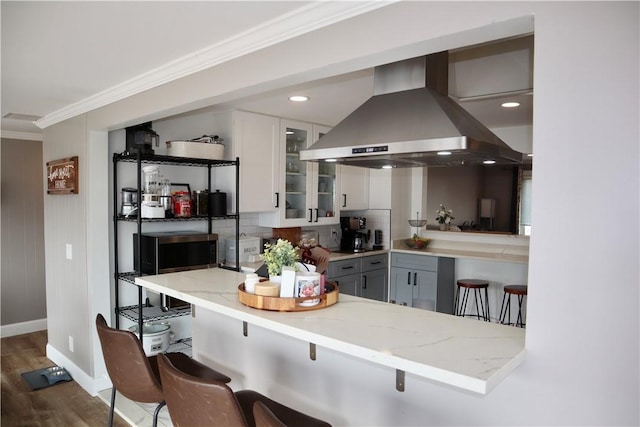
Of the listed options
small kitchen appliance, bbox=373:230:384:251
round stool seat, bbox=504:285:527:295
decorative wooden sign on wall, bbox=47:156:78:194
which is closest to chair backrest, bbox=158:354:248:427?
decorative wooden sign on wall, bbox=47:156:78:194

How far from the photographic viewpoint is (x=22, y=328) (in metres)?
5.08

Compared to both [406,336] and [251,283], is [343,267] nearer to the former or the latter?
[251,283]

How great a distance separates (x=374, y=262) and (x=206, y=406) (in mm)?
3456

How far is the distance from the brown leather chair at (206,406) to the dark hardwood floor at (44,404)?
6.19ft

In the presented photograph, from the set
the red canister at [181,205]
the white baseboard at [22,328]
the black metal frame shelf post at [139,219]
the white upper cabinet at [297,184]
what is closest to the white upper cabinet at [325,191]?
the white upper cabinet at [297,184]

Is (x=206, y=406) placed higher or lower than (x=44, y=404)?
higher

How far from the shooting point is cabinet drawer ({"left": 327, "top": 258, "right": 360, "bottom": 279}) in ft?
14.0

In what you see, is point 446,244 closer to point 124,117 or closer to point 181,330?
point 181,330

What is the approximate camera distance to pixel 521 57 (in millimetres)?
2594

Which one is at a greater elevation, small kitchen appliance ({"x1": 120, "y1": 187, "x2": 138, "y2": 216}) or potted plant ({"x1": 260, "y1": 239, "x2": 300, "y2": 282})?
small kitchen appliance ({"x1": 120, "y1": 187, "x2": 138, "y2": 216})

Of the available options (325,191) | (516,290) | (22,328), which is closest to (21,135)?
(22,328)

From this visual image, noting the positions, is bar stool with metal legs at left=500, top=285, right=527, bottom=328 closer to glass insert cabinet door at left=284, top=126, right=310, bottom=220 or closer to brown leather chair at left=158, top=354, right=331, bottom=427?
glass insert cabinet door at left=284, top=126, right=310, bottom=220

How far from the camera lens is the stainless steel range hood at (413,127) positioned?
176cm

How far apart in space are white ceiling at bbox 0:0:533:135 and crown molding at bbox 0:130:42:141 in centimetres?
145
